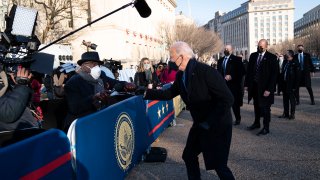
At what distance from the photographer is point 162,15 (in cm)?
7150

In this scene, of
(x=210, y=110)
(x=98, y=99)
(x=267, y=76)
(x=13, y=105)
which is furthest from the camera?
(x=267, y=76)

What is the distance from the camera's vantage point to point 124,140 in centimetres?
520

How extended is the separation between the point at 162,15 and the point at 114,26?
1223 inches

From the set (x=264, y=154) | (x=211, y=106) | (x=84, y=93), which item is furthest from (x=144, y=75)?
(x=211, y=106)

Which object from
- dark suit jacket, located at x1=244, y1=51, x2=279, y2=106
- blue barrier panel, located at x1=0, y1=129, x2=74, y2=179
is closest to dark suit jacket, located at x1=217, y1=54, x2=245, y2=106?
dark suit jacket, located at x1=244, y1=51, x2=279, y2=106

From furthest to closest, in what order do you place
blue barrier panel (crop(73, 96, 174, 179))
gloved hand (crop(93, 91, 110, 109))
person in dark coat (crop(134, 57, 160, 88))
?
person in dark coat (crop(134, 57, 160, 88))
gloved hand (crop(93, 91, 110, 109))
blue barrier panel (crop(73, 96, 174, 179))

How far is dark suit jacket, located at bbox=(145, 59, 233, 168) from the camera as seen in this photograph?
387cm

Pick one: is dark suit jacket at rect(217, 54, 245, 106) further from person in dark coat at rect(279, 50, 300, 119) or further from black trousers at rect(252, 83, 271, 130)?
person in dark coat at rect(279, 50, 300, 119)

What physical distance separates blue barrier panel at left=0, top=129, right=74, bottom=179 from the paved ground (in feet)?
8.04

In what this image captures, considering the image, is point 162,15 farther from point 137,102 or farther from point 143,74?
point 137,102

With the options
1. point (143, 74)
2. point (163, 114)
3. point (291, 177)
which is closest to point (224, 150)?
point (291, 177)

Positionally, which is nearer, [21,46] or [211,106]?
[21,46]

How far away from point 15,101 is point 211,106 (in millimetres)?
1939

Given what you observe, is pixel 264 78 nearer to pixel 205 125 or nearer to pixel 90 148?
pixel 205 125
